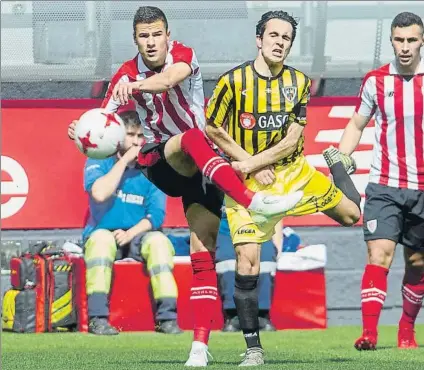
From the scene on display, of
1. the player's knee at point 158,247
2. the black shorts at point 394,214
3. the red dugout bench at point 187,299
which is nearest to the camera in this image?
the black shorts at point 394,214

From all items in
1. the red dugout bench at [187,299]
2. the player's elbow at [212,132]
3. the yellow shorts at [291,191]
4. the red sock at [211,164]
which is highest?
the player's elbow at [212,132]

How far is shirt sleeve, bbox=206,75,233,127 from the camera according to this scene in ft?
22.6

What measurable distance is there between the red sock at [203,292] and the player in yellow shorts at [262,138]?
199 millimetres

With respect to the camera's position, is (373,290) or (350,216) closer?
(350,216)

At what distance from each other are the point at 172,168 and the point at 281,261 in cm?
325

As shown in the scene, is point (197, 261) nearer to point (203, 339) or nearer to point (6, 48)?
point (203, 339)

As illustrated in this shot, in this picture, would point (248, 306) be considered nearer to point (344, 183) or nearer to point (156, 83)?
point (344, 183)

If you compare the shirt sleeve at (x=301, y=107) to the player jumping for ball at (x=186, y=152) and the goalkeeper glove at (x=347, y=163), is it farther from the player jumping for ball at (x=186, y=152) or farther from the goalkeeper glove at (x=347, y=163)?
the goalkeeper glove at (x=347, y=163)

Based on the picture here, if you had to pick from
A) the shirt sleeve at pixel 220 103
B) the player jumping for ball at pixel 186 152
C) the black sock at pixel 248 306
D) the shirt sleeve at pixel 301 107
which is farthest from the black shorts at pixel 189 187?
the shirt sleeve at pixel 301 107

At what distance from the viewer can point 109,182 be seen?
9.98 metres

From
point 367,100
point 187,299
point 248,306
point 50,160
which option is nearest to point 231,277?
point 187,299

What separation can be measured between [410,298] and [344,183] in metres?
1.25

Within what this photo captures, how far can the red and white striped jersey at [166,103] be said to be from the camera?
7051 millimetres

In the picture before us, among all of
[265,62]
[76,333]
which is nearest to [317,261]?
[76,333]
